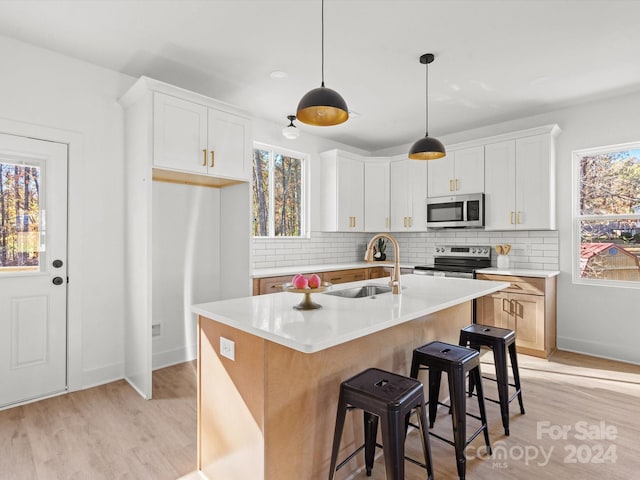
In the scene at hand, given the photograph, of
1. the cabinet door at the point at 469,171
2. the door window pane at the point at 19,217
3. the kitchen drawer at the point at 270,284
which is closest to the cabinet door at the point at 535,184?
the cabinet door at the point at 469,171

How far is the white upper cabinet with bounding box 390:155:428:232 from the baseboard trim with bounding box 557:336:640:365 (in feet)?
6.89

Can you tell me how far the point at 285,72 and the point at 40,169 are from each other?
2.13 metres

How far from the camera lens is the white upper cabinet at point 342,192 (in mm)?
5070

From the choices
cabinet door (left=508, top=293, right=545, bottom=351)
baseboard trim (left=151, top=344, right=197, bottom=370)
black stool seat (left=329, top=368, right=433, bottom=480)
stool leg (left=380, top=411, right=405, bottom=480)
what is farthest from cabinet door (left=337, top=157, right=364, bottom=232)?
stool leg (left=380, top=411, right=405, bottom=480)

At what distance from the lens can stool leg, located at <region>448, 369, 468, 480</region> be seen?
1942 millimetres

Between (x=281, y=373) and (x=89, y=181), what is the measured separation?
101 inches

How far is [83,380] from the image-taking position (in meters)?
3.12

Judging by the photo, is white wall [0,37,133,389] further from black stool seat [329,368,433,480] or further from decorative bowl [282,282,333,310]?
black stool seat [329,368,433,480]

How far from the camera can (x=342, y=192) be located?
5.12 meters

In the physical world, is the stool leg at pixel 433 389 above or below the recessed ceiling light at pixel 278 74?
below

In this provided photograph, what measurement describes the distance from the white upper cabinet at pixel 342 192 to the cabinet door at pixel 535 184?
200cm

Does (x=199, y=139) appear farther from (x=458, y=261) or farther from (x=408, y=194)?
(x=458, y=261)

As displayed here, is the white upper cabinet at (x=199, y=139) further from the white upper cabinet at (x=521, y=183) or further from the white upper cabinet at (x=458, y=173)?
the white upper cabinet at (x=521, y=183)

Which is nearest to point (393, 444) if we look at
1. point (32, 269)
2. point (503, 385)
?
point (503, 385)
